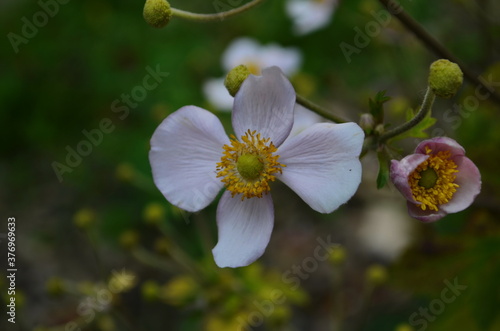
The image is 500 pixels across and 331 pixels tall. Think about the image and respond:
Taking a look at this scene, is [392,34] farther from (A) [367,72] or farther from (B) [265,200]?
(B) [265,200]

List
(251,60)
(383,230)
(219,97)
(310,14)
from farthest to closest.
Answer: (383,230)
(251,60)
(310,14)
(219,97)

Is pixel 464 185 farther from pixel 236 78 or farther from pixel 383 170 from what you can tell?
pixel 236 78

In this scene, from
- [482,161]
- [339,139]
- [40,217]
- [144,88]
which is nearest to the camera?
[339,139]

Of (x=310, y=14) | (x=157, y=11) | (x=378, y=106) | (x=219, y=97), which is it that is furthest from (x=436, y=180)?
(x=310, y=14)

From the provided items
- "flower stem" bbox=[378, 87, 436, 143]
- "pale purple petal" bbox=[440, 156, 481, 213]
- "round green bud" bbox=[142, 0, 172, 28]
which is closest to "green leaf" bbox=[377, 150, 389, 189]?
"flower stem" bbox=[378, 87, 436, 143]

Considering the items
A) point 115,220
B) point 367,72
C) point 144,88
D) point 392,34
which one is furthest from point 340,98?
point 115,220

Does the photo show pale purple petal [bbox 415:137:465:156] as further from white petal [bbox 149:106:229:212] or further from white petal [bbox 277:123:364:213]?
white petal [bbox 149:106:229:212]

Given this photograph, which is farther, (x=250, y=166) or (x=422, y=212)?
(x=250, y=166)
